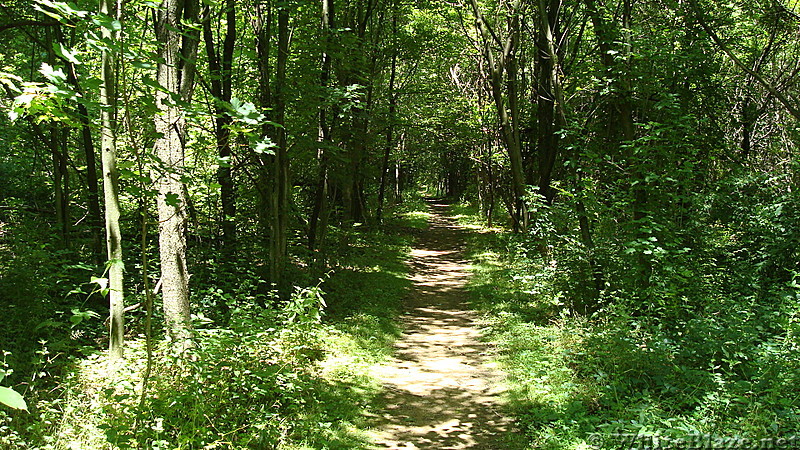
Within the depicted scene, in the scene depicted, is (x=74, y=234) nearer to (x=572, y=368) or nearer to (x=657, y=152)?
(x=572, y=368)

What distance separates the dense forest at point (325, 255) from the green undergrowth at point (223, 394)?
3cm

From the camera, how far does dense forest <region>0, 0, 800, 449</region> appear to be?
167 inches

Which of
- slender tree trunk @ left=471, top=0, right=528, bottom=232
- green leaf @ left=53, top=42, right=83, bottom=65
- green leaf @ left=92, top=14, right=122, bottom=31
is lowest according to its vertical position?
green leaf @ left=53, top=42, right=83, bottom=65

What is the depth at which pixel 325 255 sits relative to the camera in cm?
1226

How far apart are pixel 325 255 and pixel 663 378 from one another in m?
8.31

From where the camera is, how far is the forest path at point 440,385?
17.0 ft

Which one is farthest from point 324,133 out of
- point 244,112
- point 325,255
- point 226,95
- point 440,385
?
point 244,112

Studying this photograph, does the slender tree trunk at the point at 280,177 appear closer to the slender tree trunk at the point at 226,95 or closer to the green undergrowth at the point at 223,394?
the slender tree trunk at the point at 226,95

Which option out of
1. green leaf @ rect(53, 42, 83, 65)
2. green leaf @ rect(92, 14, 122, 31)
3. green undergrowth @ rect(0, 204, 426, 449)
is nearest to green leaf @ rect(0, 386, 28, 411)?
green leaf @ rect(92, 14, 122, 31)

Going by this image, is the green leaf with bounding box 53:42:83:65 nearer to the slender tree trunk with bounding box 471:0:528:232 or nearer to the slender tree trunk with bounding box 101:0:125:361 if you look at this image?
the slender tree trunk with bounding box 101:0:125:361

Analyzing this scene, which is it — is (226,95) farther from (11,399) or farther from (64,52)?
(11,399)

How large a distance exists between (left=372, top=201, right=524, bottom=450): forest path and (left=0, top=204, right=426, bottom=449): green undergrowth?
31cm

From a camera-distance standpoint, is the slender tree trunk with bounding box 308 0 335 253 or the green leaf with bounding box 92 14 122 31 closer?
the green leaf with bounding box 92 14 122 31

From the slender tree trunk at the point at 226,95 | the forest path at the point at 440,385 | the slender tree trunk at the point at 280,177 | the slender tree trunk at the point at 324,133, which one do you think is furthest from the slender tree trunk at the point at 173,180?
the slender tree trunk at the point at 324,133
